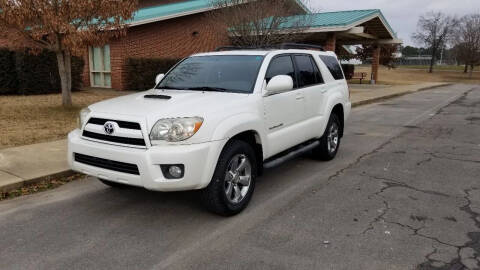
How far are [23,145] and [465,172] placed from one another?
7462 millimetres

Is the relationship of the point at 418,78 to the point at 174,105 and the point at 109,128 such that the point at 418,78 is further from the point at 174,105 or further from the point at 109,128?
the point at 109,128

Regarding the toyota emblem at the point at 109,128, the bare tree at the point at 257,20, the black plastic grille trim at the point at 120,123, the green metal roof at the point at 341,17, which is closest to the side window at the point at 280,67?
the black plastic grille trim at the point at 120,123

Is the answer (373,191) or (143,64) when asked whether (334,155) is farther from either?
(143,64)

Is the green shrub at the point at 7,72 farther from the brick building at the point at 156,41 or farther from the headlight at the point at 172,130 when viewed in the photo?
the headlight at the point at 172,130

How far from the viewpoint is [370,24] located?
2719 centimetres

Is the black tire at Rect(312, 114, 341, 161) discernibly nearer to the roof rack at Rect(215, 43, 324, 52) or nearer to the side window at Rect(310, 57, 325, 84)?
the side window at Rect(310, 57, 325, 84)

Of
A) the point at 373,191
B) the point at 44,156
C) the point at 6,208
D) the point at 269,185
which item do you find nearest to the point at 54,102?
the point at 44,156

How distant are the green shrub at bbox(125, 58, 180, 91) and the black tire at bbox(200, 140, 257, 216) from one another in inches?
565

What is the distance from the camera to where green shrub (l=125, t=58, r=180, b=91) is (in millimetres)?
17688

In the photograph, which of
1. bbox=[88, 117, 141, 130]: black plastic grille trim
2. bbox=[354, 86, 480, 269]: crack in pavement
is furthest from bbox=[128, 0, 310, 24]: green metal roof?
bbox=[88, 117, 141, 130]: black plastic grille trim

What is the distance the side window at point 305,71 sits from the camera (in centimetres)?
588

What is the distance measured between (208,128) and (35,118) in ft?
25.2

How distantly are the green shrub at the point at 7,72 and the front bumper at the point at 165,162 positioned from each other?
40.6ft

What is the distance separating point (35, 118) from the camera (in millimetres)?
9883
